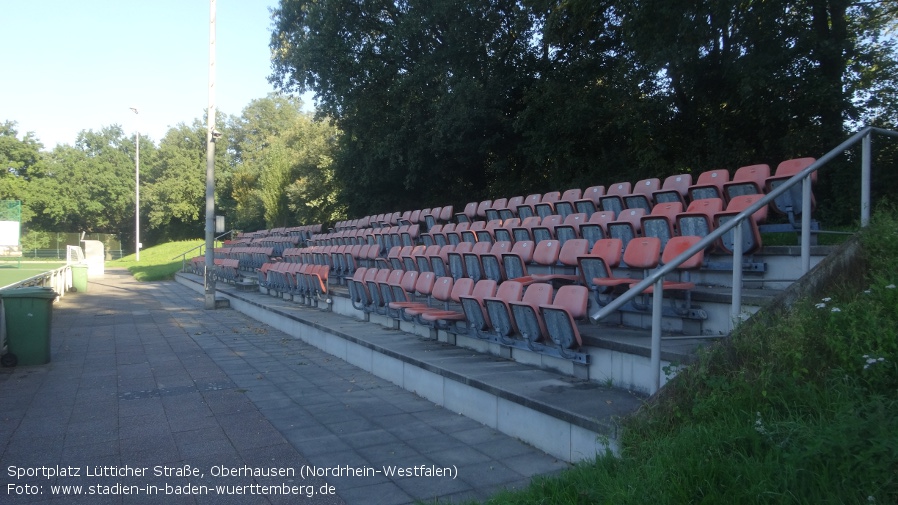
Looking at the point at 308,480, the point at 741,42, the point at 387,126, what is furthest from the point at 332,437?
the point at 387,126

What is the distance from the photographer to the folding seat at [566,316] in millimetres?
5875

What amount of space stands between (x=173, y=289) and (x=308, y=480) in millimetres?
23958

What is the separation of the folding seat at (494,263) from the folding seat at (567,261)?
1.64 ft

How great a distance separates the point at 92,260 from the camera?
3528 centimetres

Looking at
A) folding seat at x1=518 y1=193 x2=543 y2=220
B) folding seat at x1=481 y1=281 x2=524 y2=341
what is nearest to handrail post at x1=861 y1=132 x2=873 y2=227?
folding seat at x1=481 y1=281 x2=524 y2=341

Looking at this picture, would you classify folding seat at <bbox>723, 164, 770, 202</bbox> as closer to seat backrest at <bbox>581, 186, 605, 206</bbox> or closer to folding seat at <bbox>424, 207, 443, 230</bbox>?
seat backrest at <bbox>581, 186, 605, 206</bbox>

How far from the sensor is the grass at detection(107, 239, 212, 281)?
111 ft

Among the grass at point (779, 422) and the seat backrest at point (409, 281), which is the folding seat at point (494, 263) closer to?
the seat backrest at point (409, 281)

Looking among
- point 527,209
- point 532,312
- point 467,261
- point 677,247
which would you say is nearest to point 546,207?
point 527,209

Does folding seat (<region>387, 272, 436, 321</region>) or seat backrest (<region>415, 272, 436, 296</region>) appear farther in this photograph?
seat backrest (<region>415, 272, 436, 296</region>)

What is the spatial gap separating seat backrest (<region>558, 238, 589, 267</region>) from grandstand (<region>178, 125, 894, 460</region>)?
3cm

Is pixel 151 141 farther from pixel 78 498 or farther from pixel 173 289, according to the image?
pixel 78 498

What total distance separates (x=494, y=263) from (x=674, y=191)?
8.83ft

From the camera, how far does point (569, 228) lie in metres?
9.19
